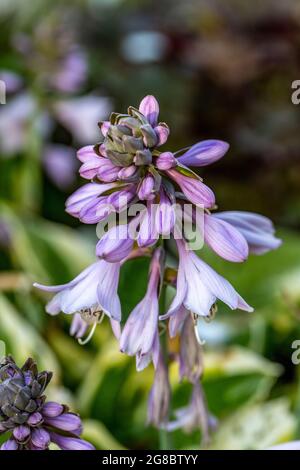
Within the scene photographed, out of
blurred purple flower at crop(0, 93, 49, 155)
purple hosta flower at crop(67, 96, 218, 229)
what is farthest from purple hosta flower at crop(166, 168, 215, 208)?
blurred purple flower at crop(0, 93, 49, 155)

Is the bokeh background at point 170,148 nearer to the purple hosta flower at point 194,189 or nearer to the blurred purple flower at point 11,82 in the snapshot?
the blurred purple flower at point 11,82

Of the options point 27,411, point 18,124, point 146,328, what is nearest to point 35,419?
point 27,411

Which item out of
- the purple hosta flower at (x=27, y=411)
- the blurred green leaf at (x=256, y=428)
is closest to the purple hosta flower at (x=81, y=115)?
the blurred green leaf at (x=256, y=428)

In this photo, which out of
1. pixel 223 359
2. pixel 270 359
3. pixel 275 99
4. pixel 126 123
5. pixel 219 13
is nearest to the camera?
pixel 126 123

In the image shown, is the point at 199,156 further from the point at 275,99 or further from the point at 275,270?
the point at 275,99

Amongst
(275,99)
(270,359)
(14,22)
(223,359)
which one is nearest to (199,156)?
(223,359)

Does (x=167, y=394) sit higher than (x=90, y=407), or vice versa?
(x=167, y=394)
